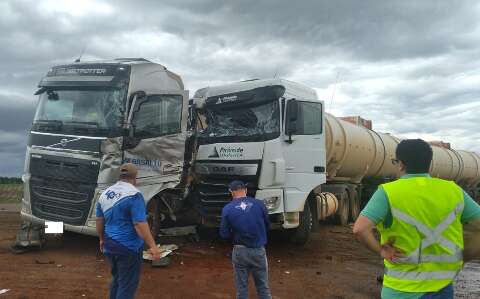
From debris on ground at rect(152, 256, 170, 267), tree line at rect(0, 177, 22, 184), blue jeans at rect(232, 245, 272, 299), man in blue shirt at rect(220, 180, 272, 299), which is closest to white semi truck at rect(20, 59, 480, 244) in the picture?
debris on ground at rect(152, 256, 170, 267)

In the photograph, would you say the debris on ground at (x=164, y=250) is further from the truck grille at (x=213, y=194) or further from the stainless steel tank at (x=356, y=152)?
the stainless steel tank at (x=356, y=152)

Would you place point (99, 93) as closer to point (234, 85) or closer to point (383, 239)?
point (234, 85)

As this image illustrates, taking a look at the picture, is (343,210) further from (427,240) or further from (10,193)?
(10,193)

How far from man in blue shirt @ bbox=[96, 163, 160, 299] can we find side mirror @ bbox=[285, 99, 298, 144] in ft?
15.7

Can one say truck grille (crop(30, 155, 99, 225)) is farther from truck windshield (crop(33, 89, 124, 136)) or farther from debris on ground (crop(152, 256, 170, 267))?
debris on ground (crop(152, 256, 170, 267))

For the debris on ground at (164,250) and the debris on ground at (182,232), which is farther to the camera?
the debris on ground at (182,232)

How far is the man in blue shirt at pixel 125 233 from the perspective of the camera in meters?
4.72

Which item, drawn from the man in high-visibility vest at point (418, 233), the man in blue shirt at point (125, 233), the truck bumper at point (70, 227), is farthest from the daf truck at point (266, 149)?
the man in high-visibility vest at point (418, 233)

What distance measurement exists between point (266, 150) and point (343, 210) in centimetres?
565

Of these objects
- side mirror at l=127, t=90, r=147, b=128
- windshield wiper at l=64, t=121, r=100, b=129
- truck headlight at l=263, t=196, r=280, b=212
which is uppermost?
side mirror at l=127, t=90, r=147, b=128

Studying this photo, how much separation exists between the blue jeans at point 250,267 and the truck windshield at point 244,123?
4016 mm

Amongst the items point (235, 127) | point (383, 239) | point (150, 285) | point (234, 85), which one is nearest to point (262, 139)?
point (235, 127)

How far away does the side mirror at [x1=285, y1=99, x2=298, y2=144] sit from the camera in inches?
364

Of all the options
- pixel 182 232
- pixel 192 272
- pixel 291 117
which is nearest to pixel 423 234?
pixel 192 272
